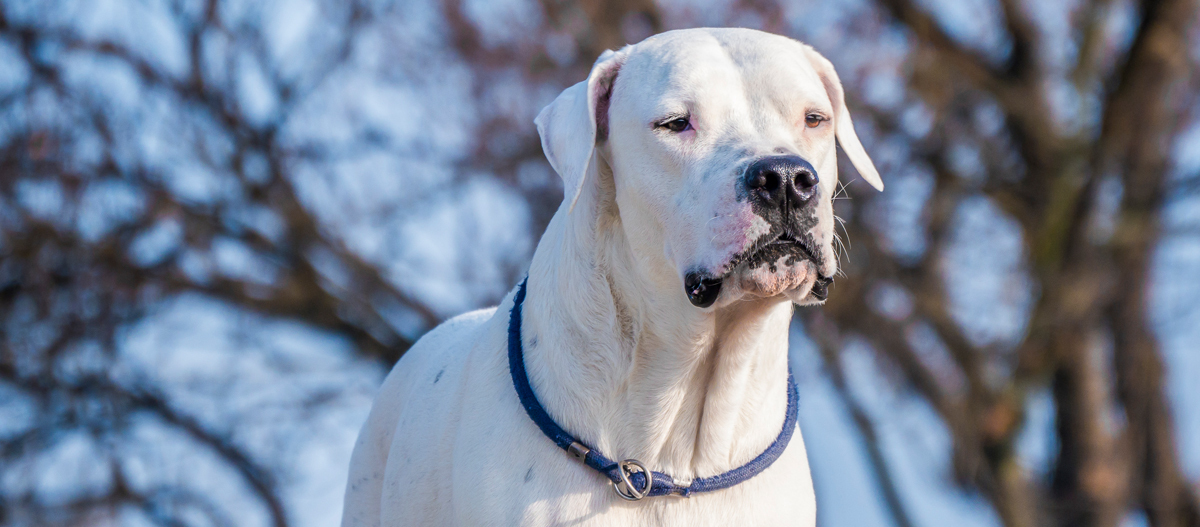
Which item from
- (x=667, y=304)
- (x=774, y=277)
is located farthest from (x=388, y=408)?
(x=774, y=277)

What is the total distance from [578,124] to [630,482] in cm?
95

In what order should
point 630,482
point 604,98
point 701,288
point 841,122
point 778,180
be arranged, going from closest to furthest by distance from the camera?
point 778,180, point 701,288, point 630,482, point 604,98, point 841,122

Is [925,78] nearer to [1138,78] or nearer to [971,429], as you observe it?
[1138,78]

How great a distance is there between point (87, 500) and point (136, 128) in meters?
3.14

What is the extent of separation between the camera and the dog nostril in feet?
8.46

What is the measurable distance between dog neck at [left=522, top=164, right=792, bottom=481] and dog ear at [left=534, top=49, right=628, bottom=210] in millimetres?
149

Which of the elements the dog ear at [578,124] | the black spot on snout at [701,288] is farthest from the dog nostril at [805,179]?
the dog ear at [578,124]

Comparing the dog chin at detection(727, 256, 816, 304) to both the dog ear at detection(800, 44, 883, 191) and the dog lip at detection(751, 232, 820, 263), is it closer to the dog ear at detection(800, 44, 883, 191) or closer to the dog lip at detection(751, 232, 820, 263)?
the dog lip at detection(751, 232, 820, 263)

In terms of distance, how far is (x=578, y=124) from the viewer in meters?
2.92

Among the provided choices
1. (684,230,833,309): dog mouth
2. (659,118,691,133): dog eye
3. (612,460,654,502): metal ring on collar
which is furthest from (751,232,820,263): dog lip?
(612,460,654,502): metal ring on collar

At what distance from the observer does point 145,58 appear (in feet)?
31.3

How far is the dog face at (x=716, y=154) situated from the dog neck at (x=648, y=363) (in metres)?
0.11

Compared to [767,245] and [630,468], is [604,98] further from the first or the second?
[630,468]

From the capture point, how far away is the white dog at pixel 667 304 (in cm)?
266
